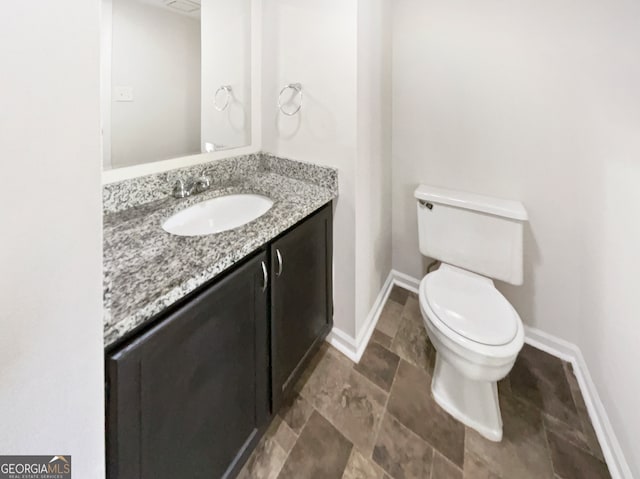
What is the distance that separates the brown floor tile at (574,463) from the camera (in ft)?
3.36

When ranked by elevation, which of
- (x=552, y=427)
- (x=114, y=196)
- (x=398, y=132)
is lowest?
(x=552, y=427)

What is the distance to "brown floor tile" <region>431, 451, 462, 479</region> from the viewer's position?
1.01 meters

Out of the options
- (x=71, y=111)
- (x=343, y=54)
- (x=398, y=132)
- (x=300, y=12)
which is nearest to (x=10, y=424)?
(x=71, y=111)

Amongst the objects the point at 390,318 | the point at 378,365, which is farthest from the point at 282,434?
the point at 390,318

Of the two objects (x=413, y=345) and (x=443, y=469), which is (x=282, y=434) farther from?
(x=413, y=345)

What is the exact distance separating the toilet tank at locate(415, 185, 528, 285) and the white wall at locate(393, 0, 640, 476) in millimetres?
223

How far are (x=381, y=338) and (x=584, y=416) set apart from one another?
3.04 feet

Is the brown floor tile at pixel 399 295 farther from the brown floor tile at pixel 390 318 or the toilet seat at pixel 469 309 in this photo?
the toilet seat at pixel 469 309

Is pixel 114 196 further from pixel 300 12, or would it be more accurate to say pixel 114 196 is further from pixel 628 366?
pixel 628 366

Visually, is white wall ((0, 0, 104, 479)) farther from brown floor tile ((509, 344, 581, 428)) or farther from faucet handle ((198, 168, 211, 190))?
brown floor tile ((509, 344, 581, 428))

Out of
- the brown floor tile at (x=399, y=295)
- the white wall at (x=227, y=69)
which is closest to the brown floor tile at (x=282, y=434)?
the brown floor tile at (x=399, y=295)

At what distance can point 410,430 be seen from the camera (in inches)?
45.9

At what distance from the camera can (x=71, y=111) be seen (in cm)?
36

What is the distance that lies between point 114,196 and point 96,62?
80 cm
